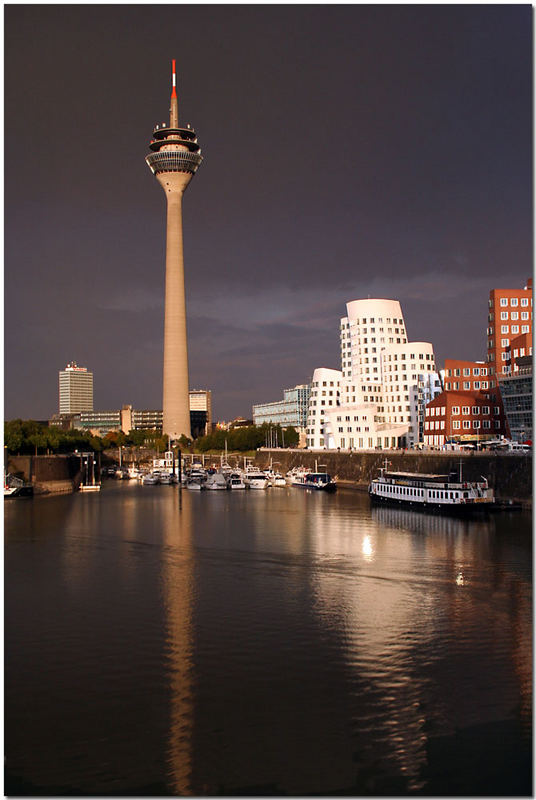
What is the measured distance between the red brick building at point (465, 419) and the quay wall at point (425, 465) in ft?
32.0

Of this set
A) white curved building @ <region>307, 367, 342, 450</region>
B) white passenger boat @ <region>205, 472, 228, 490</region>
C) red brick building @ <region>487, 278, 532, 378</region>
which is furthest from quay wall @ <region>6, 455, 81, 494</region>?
red brick building @ <region>487, 278, 532, 378</region>

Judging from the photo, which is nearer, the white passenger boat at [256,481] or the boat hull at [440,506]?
the boat hull at [440,506]

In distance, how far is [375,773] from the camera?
18.4 m

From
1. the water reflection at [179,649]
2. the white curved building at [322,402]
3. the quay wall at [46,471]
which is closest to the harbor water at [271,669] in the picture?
the water reflection at [179,649]

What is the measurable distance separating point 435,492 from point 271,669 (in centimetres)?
4630

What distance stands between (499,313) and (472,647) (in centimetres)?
8376

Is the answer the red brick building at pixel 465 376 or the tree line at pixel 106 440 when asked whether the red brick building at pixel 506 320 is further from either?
the tree line at pixel 106 440

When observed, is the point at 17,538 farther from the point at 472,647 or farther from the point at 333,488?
the point at 333,488

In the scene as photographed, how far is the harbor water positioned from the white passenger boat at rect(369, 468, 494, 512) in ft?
45.8

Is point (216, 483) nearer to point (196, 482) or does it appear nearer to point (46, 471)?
point (196, 482)

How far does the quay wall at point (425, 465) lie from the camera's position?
6738 cm

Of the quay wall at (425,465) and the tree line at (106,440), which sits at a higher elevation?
the tree line at (106,440)

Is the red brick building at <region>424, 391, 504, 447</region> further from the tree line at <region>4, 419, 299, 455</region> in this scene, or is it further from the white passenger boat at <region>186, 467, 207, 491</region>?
the tree line at <region>4, 419, 299, 455</region>

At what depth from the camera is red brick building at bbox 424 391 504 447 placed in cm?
10088
